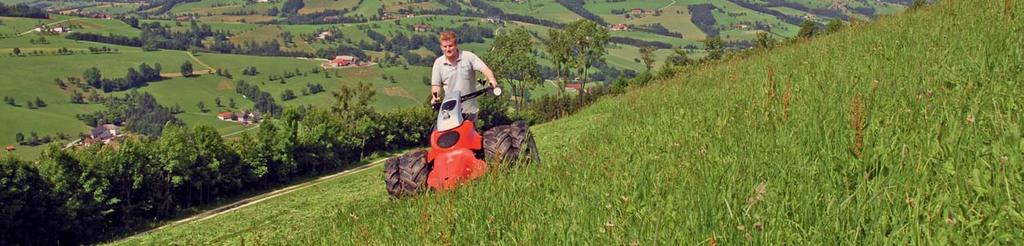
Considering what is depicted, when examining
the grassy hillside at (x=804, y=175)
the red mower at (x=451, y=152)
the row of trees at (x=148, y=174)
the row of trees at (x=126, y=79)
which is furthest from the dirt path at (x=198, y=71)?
the grassy hillside at (x=804, y=175)

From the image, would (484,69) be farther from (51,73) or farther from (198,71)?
(198,71)

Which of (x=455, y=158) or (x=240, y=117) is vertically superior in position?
(x=455, y=158)

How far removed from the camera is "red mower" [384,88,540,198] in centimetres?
741

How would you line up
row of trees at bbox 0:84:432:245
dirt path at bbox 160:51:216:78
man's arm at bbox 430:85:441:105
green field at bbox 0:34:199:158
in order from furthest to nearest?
dirt path at bbox 160:51:216:78 < green field at bbox 0:34:199:158 < row of trees at bbox 0:84:432:245 < man's arm at bbox 430:85:441:105

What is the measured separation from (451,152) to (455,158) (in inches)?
7.2

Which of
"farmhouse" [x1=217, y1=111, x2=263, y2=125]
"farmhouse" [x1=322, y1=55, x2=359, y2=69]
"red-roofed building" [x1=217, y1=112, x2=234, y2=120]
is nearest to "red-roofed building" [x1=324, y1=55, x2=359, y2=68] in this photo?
"farmhouse" [x1=322, y1=55, x2=359, y2=69]

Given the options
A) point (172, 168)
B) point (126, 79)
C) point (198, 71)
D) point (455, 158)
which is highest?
point (455, 158)

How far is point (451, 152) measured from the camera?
7523 mm

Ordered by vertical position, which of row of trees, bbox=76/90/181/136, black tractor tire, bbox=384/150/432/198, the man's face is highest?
the man's face

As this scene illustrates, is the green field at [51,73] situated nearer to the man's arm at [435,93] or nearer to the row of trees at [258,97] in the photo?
the row of trees at [258,97]

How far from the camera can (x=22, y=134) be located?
4737 inches

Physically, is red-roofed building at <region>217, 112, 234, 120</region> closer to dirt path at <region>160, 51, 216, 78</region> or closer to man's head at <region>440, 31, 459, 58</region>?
dirt path at <region>160, 51, 216, 78</region>

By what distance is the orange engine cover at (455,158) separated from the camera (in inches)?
282

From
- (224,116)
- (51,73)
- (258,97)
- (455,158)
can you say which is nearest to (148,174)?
(455,158)
